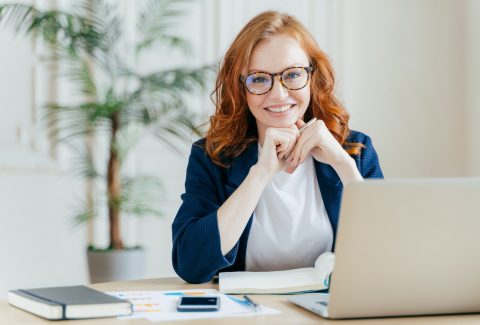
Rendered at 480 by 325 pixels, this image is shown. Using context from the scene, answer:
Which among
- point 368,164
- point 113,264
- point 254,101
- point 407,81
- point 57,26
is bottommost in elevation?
point 113,264

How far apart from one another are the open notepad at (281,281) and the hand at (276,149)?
0.29 meters

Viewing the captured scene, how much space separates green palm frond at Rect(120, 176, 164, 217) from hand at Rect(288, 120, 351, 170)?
6.35 feet

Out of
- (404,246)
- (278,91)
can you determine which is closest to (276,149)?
(278,91)

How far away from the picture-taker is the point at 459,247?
133 cm

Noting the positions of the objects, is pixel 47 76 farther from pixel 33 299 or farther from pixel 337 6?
pixel 33 299

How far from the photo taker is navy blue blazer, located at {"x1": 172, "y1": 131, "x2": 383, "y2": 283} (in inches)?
72.9

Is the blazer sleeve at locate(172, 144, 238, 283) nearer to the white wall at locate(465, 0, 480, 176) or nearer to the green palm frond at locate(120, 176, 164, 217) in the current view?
the green palm frond at locate(120, 176, 164, 217)

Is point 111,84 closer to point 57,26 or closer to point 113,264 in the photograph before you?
point 57,26

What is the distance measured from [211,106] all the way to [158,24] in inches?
23.6

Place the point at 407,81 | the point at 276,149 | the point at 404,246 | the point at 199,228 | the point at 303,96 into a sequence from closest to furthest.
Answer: the point at 404,246, the point at 199,228, the point at 276,149, the point at 303,96, the point at 407,81

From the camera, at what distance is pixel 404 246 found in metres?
1.31

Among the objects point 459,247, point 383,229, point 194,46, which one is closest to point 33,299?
point 383,229

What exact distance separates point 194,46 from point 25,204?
128 cm

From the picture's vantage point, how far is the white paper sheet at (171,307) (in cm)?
141
